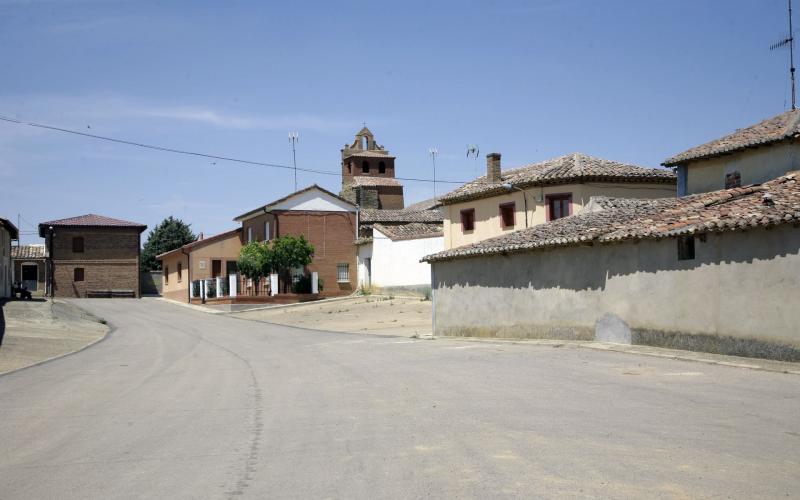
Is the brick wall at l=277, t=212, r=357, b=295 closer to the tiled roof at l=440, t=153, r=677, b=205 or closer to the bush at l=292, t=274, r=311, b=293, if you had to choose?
the bush at l=292, t=274, r=311, b=293

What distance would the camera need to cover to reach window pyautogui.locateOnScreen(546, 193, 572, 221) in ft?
127

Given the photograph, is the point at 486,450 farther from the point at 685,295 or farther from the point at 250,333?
the point at 250,333

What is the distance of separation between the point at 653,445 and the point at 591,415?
186 centimetres

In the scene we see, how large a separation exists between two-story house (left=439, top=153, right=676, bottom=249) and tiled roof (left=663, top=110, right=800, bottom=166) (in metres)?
10.2

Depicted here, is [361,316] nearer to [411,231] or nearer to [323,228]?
[411,231]

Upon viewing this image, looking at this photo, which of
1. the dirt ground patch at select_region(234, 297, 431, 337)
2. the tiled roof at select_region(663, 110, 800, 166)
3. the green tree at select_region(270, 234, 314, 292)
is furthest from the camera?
the green tree at select_region(270, 234, 314, 292)

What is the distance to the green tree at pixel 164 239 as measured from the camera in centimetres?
8644

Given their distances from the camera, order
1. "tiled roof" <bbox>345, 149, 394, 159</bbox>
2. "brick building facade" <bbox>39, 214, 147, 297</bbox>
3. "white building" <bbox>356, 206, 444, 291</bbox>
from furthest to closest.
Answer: "tiled roof" <bbox>345, 149, 394, 159</bbox> → "brick building facade" <bbox>39, 214, 147, 297</bbox> → "white building" <bbox>356, 206, 444, 291</bbox>

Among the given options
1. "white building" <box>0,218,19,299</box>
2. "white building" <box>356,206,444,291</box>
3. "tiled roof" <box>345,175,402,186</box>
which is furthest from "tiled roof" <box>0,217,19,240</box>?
"tiled roof" <box>345,175,402,186</box>

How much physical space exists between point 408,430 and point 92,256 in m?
59.9

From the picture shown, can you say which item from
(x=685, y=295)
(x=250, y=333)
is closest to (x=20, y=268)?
(x=250, y=333)

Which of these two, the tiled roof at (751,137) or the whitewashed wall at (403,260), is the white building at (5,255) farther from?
the tiled roof at (751,137)

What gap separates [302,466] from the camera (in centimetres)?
719

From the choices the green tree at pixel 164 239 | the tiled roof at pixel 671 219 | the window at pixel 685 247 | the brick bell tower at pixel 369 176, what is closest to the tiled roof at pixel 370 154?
the brick bell tower at pixel 369 176
